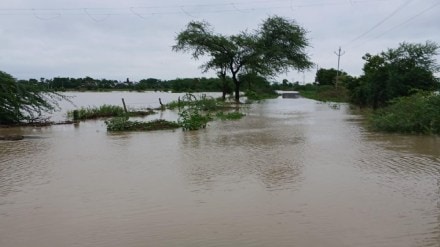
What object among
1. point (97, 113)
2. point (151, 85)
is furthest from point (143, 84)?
point (97, 113)

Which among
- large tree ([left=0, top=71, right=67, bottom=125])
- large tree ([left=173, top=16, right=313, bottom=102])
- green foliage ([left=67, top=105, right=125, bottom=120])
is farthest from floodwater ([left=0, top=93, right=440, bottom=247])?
large tree ([left=173, top=16, right=313, bottom=102])

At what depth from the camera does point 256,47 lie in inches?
1810

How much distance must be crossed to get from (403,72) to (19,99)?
2262 cm

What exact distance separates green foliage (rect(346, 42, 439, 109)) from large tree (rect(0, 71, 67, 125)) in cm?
2017

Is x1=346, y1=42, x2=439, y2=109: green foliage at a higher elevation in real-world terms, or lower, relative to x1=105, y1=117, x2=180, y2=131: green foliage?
higher

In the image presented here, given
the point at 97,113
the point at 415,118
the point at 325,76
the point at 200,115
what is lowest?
the point at 97,113

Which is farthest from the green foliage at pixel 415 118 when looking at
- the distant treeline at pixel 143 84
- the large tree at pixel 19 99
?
the distant treeline at pixel 143 84

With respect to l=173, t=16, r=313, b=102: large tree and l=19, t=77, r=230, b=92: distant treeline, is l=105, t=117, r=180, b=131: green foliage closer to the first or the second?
l=173, t=16, r=313, b=102: large tree

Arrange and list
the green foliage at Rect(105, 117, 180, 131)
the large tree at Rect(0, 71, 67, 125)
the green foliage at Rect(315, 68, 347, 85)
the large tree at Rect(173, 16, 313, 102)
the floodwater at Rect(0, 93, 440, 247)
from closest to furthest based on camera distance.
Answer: the floodwater at Rect(0, 93, 440, 247) < the green foliage at Rect(105, 117, 180, 131) < the large tree at Rect(0, 71, 67, 125) < the large tree at Rect(173, 16, 313, 102) < the green foliage at Rect(315, 68, 347, 85)

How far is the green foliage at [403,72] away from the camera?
28203 mm

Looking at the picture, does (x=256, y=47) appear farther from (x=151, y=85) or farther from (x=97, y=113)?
(x=151, y=85)

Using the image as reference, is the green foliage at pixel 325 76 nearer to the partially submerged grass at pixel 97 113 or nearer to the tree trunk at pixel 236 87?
the tree trunk at pixel 236 87

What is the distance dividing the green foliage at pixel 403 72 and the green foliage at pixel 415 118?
326 inches

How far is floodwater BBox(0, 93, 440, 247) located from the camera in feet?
20.6
